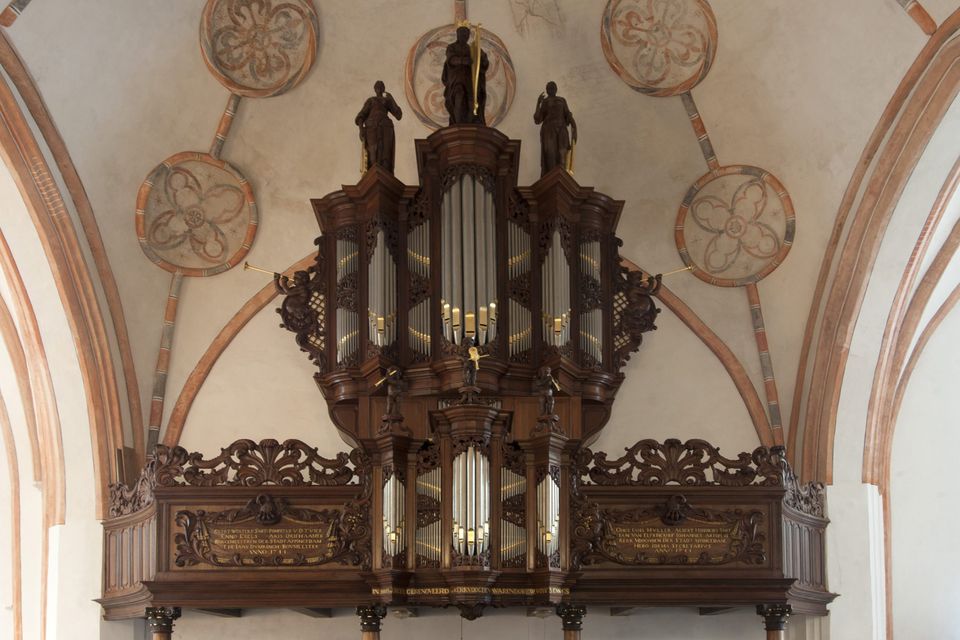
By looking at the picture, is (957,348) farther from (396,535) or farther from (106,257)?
(106,257)

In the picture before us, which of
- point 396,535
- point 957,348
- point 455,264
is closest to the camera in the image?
point 396,535

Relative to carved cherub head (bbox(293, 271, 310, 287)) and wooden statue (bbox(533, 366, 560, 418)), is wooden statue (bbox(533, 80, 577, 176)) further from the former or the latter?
carved cherub head (bbox(293, 271, 310, 287))

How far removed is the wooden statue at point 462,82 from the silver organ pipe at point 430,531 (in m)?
3.91

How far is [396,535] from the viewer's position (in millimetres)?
14219

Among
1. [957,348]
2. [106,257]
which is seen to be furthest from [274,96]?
[957,348]

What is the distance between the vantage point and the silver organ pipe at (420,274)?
15.5m

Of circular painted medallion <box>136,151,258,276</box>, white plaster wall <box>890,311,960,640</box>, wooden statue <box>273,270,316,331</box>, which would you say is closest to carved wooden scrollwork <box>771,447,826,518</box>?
white plaster wall <box>890,311,960,640</box>

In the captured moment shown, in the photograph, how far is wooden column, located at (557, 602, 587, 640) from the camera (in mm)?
14664

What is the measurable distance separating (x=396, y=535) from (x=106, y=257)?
198 inches

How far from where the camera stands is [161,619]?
583 inches

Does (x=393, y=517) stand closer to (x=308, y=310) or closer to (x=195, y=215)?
(x=308, y=310)

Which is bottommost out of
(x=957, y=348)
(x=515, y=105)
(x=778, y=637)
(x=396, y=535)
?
(x=778, y=637)

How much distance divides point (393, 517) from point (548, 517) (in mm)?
1473

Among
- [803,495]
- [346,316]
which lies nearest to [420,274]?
[346,316]
